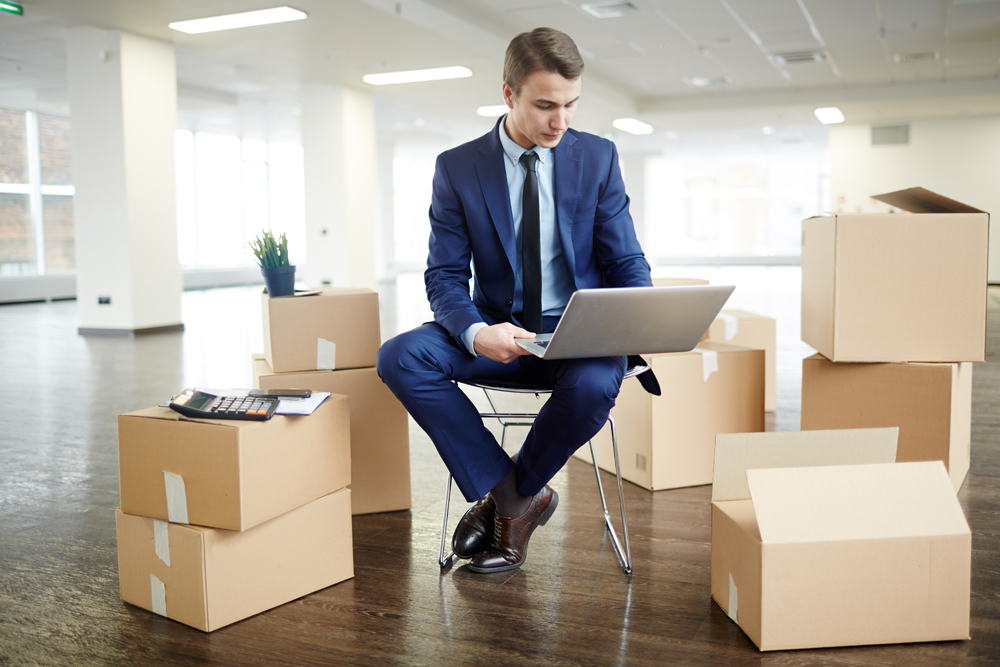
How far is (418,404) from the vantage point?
1.71m

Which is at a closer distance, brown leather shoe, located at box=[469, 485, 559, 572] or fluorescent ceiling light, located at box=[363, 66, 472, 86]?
brown leather shoe, located at box=[469, 485, 559, 572]

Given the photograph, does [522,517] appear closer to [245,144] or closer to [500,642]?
[500,642]

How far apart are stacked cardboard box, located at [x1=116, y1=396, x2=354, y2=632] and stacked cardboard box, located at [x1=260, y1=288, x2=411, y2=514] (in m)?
0.40

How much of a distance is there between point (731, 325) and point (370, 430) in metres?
1.73

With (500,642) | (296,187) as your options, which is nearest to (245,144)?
(296,187)

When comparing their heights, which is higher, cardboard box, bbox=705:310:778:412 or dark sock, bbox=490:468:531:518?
cardboard box, bbox=705:310:778:412

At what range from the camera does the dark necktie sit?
1816 mm

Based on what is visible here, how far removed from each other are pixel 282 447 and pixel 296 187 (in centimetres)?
1503

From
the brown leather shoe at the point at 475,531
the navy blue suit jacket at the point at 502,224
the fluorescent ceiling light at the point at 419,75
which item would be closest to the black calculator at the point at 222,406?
the navy blue suit jacket at the point at 502,224

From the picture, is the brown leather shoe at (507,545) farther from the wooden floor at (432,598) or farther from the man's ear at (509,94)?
the man's ear at (509,94)

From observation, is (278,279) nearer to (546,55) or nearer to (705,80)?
(546,55)

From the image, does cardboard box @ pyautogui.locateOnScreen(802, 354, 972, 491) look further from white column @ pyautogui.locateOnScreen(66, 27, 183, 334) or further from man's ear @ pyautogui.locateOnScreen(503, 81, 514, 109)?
white column @ pyautogui.locateOnScreen(66, 27, 183, 334)

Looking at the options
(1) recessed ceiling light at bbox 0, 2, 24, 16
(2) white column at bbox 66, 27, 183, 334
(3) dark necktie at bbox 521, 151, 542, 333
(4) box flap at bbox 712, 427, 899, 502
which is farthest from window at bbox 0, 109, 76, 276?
(4) box flap at bbox 712, 427, 899, 502

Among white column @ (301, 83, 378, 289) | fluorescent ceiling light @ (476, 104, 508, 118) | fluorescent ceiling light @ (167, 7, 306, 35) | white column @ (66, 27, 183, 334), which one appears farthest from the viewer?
fluorescent ceiling light @ (476, 104, 508, 118)
